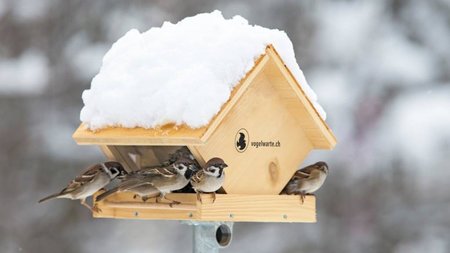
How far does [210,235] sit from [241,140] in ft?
1.54

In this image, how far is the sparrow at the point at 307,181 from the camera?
6172mm

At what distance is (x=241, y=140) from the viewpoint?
597cm

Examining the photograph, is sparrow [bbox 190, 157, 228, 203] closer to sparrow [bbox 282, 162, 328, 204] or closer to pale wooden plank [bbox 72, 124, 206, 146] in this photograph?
pale wooden plank [bbox 72, 124, 206, 146]

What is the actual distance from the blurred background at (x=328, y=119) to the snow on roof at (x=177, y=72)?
3.48 metres

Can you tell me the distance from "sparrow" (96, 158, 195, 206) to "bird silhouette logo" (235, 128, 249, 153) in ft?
0.83

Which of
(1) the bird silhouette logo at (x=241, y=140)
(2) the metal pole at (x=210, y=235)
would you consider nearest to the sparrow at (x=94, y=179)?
(2) the metal pole at (x=210, y=235)

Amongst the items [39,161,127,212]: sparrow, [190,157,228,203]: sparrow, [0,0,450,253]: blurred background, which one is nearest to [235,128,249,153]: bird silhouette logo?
[190,157,228,203]: sparrow

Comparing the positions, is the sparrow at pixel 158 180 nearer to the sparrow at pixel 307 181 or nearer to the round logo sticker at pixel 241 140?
the round logo sticker at pixel 241 140

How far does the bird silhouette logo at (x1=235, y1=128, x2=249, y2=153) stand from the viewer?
19.5 feet

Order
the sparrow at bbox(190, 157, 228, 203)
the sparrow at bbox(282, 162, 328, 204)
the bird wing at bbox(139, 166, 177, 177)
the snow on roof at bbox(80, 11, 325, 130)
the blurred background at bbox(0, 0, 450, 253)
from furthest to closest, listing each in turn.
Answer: the blurred background at bbox(0, 0, 450, 253) < the sparrow at bbox(282, 162, 328, 204) < the bird wing at bbox(139, 166, 177, 177) < the snow on roof at bbox(80, 11, 325, 130) < the sparrow at bbox(190, 157, 228, 203)

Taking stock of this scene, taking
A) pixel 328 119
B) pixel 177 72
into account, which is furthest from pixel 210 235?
pixel 328 119

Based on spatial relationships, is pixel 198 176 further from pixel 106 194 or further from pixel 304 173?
pixel 304 173

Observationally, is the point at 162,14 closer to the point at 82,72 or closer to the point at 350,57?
the point at 82,72

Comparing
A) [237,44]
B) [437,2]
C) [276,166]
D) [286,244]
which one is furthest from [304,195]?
[437,2]
